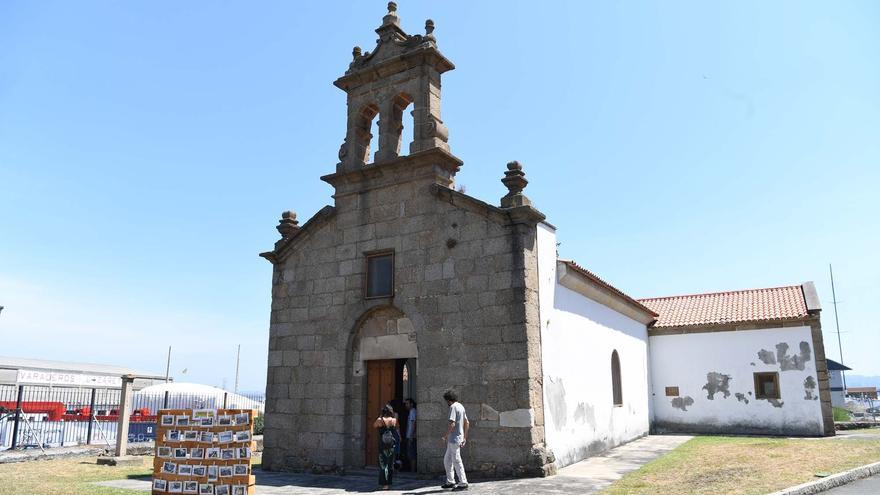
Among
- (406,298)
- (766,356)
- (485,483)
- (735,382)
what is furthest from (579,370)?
(766,356)

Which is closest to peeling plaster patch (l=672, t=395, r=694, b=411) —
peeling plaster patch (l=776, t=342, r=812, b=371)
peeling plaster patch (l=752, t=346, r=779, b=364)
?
peeling plaster patch (l=752, t=346, r=779, b=364)

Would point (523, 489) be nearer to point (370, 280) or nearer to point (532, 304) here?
point (532, 304)

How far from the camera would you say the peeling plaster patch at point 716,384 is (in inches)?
751

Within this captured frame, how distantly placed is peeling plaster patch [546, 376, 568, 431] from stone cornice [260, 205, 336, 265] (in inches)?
242

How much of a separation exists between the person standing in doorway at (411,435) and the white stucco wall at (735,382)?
11.3 metres

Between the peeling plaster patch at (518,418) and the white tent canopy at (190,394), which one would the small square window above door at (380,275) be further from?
the white tent canopy at (190,394)

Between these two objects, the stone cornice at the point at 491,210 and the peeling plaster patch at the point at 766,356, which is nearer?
the stone cornice at the point at 491,210

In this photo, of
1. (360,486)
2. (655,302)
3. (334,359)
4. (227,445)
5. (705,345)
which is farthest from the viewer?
(655,302)

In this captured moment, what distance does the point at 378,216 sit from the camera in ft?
42.4

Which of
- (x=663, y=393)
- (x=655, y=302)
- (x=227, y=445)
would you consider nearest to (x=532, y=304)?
(x=227, y=445)

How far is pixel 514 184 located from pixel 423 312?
3088mm

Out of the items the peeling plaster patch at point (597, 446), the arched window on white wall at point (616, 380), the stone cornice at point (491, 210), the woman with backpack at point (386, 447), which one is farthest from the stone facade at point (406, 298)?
the arched window on white wall at point (616, 380)

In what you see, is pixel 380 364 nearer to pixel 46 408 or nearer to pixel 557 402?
pixel 557 402

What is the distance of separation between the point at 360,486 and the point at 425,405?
186 cm
